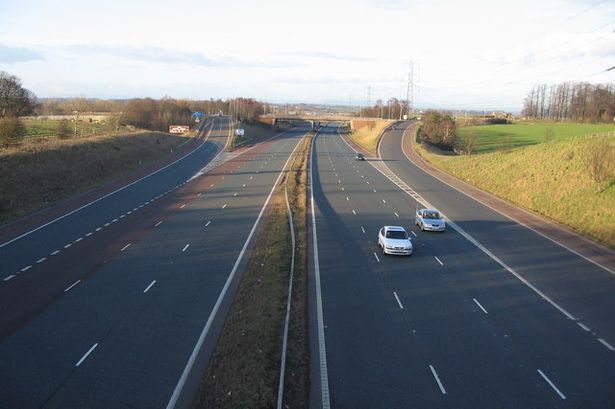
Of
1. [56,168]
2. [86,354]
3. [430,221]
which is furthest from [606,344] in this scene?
[56,168]

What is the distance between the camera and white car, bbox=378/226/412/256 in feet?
80.7

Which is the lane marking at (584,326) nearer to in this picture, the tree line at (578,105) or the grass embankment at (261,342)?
the grass embankment at (261,342)

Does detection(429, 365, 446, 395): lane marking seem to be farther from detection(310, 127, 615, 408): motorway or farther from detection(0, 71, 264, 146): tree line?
detection(0, 71, 264, 146): tree line

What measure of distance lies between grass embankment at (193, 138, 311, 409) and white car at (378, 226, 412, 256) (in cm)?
361

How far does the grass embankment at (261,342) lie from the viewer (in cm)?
1231

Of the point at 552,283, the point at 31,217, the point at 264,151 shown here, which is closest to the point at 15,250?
the point at 31,217

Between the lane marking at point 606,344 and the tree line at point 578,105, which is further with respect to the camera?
the tree line at point 578,105

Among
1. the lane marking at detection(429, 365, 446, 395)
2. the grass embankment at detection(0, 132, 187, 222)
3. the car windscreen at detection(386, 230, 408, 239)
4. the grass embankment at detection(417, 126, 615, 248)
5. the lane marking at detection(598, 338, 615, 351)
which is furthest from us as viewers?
the grass embankment at detection(0, 132, 187, 222)

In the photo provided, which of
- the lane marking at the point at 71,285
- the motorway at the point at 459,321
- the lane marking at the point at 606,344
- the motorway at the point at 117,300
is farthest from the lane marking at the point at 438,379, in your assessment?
the lane marking at the point at 71,285

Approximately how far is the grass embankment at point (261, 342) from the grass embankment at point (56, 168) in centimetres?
1788

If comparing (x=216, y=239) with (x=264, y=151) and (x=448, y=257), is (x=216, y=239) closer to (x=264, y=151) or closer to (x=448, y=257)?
(x=448, y=257)

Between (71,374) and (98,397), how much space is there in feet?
4.83

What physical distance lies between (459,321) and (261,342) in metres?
6.27

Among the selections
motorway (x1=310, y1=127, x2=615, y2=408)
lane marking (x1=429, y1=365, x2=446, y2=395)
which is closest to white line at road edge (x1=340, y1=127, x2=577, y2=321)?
motorway (x1=310, y1=127, x2=615, y2=408)
